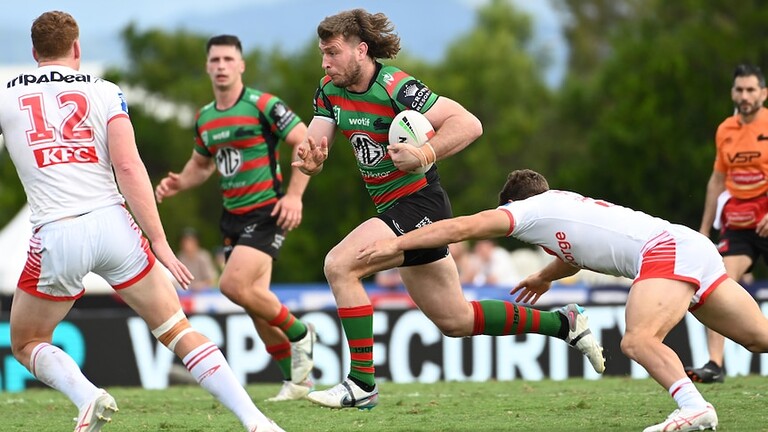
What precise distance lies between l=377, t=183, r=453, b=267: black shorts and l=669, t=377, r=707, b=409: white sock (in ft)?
5.54

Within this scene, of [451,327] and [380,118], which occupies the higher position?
[380,118]

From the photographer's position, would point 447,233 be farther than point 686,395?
Yes

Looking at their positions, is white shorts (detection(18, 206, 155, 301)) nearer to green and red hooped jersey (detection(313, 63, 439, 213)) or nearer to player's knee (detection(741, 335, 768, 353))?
green and red hooped jersey (detection(313, 63, 439, 213))

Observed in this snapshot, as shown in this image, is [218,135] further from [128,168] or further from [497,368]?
[497,368]

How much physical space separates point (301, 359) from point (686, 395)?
13.3 ft

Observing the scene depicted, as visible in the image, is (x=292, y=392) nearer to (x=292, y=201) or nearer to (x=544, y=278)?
(x=292, y=201)

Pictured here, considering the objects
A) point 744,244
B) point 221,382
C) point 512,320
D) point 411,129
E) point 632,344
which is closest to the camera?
point 221,382

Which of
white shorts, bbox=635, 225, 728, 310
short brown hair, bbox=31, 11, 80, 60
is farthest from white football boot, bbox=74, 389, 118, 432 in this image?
white shorts, bbox=635, 225, 728, 310

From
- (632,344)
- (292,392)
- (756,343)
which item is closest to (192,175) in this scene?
(292,392)

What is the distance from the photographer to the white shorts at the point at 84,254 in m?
6.34

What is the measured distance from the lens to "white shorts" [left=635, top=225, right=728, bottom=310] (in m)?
6.81

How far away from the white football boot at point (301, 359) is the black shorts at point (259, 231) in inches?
30.8

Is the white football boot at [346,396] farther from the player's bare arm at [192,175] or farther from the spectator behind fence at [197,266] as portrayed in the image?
the spectator behind fence at [197,266]

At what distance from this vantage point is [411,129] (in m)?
7.24
